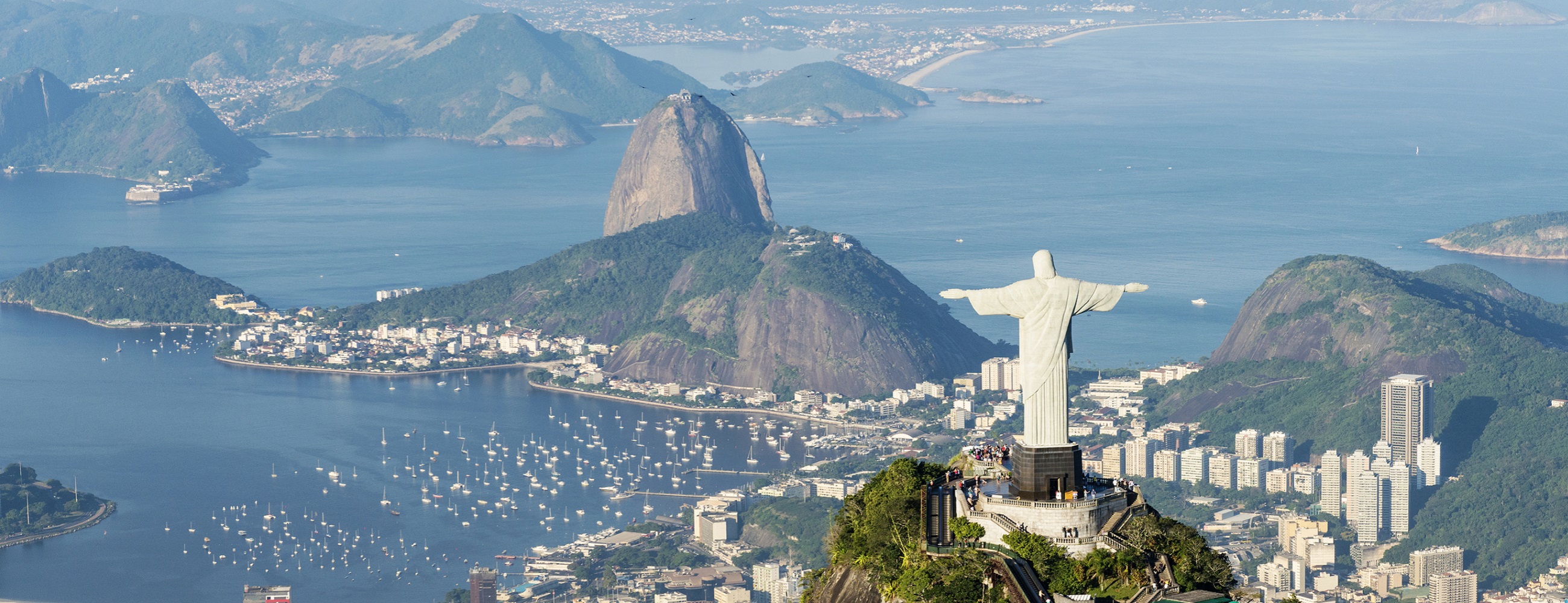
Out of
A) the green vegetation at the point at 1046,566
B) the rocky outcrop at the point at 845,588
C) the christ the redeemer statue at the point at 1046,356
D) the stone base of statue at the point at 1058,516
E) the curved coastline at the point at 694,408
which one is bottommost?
the curved coastline at the point at 694,408

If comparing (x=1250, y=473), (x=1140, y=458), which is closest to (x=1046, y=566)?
(x=1250, y=473)

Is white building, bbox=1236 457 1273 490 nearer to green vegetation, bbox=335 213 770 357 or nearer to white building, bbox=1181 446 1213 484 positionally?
white building, bbox=1181 446 1213 484

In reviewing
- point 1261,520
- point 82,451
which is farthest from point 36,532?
point 1261,520

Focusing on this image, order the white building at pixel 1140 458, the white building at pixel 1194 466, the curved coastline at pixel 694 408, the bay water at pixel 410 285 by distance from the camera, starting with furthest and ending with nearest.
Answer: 1. the curved coastline at pixel 694 408
2. the white building at pixel 1140 458
3. the white building at pixel 1194 466
4. the bay water at pixel 410 285

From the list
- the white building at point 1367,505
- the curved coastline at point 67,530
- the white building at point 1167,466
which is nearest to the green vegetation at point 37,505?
the curved coastline at point 67,530

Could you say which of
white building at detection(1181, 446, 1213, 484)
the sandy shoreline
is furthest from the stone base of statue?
the sandy shoreline

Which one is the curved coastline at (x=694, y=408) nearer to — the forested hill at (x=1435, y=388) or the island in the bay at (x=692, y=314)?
the island in the bay at (x=692, y=314)
